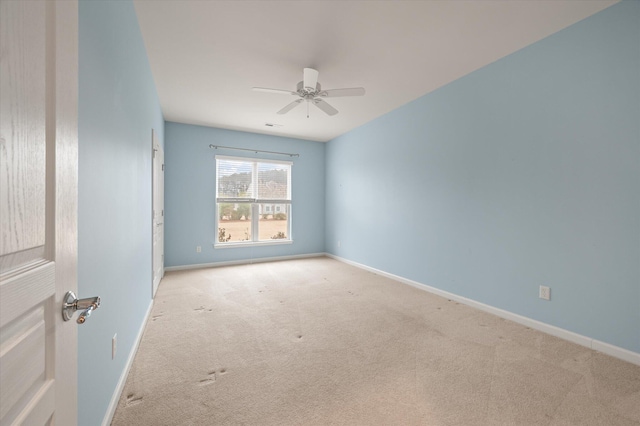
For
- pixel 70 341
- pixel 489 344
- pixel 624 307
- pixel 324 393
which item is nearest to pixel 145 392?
pixel 324 393

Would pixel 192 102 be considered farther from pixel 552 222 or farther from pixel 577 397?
pixel 577 397

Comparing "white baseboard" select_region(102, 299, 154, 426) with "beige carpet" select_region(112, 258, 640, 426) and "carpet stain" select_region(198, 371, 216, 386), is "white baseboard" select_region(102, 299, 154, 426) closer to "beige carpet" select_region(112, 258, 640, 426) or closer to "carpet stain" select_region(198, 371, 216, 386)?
"beige carpet" select_region(112, 258, 640, 426)

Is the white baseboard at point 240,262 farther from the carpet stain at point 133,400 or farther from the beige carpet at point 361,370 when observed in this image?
the carpet stain at point 133,400

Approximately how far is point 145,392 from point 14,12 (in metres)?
2.01

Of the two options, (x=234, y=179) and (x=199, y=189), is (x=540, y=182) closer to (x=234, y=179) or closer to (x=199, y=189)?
(x=234, y=179)

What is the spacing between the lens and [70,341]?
682 millimetres

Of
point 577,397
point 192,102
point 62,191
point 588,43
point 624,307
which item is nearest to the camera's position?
point 62,191

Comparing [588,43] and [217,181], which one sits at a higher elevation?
[588,43]

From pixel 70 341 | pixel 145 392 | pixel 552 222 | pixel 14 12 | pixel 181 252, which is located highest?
pixel 14 12

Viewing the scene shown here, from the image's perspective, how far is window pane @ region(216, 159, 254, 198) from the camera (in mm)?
5414

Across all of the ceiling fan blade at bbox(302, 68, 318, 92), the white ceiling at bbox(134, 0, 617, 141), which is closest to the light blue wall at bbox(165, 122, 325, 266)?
the white ceiling at bbox(134, 0, 617, 141)

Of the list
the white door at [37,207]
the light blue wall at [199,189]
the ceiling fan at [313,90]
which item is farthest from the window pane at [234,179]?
the white door at [37,207]

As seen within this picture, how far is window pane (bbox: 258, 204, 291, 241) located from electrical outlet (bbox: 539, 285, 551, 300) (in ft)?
14.5

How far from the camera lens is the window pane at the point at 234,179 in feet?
17.8
